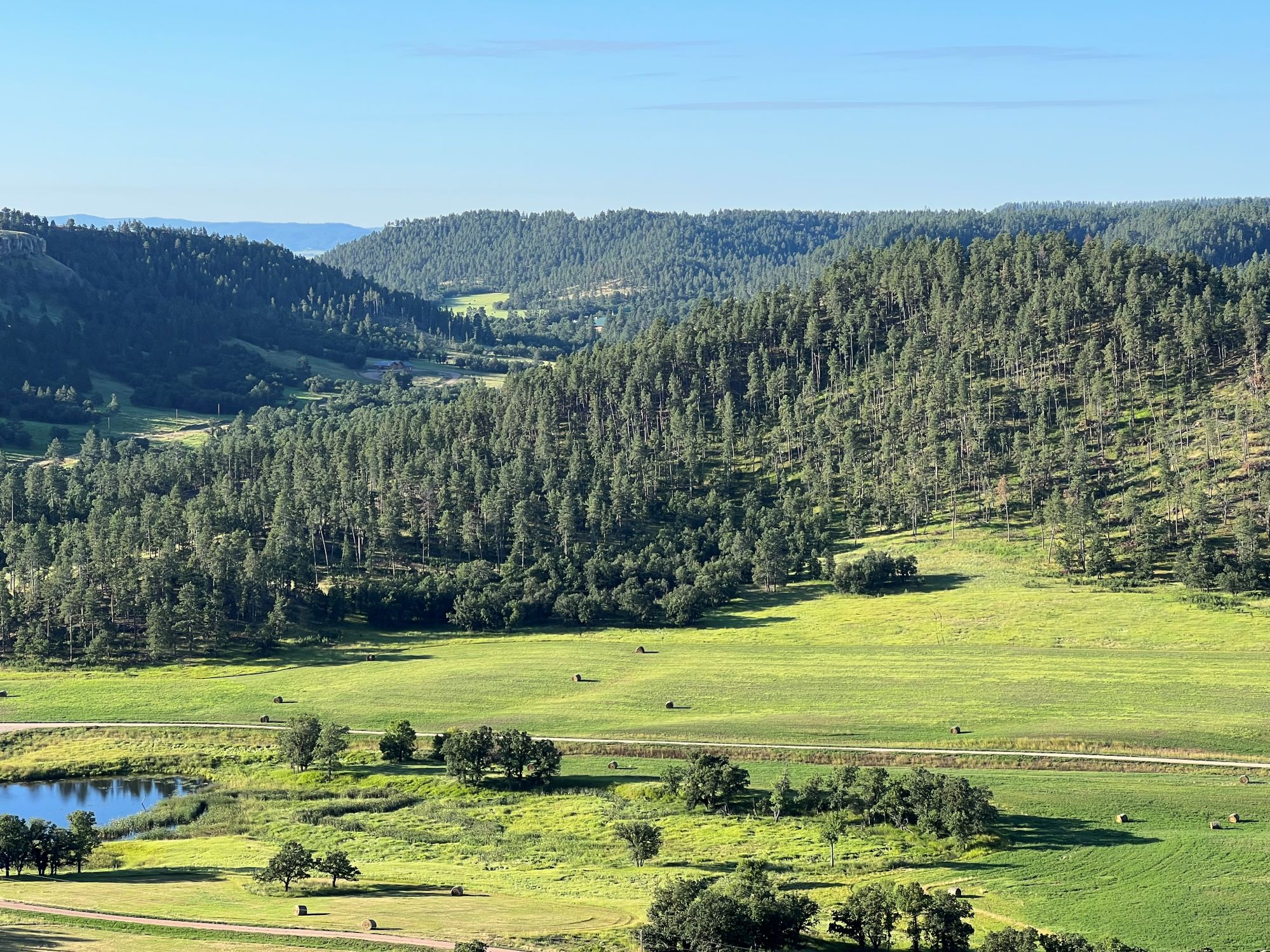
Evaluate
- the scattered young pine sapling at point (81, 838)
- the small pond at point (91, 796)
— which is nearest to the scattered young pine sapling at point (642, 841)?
the scattered young pine sapling at point (81, 838)

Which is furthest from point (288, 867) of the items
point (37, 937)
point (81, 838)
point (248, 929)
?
point (81, 838)

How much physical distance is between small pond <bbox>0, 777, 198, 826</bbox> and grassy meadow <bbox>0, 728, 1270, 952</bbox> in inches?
241

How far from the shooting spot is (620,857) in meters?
94.5

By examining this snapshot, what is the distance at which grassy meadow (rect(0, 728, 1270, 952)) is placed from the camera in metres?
78.7

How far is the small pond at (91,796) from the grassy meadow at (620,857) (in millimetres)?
6111

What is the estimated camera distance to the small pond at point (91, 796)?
379 ft

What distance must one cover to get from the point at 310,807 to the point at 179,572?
84940 millimetres

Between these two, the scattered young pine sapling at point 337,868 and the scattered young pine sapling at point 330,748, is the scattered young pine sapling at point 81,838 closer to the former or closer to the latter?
the scattered young pine sapling at point 337,868

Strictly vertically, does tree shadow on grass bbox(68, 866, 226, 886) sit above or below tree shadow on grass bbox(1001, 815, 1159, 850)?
below

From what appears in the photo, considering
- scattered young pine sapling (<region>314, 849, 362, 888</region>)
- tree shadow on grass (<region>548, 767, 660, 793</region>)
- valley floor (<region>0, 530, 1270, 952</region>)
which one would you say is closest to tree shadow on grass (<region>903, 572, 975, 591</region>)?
valley floor (<region>0, 530, 1270, 952</region>)

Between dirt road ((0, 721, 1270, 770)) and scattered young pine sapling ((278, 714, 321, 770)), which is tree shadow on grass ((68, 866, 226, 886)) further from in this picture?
dirt road ((0, 721, 1270, 770))

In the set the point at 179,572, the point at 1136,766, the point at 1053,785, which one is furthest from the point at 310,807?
the point at 179,572

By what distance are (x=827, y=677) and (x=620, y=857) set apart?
60.0m

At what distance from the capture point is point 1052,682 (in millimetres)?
141375
